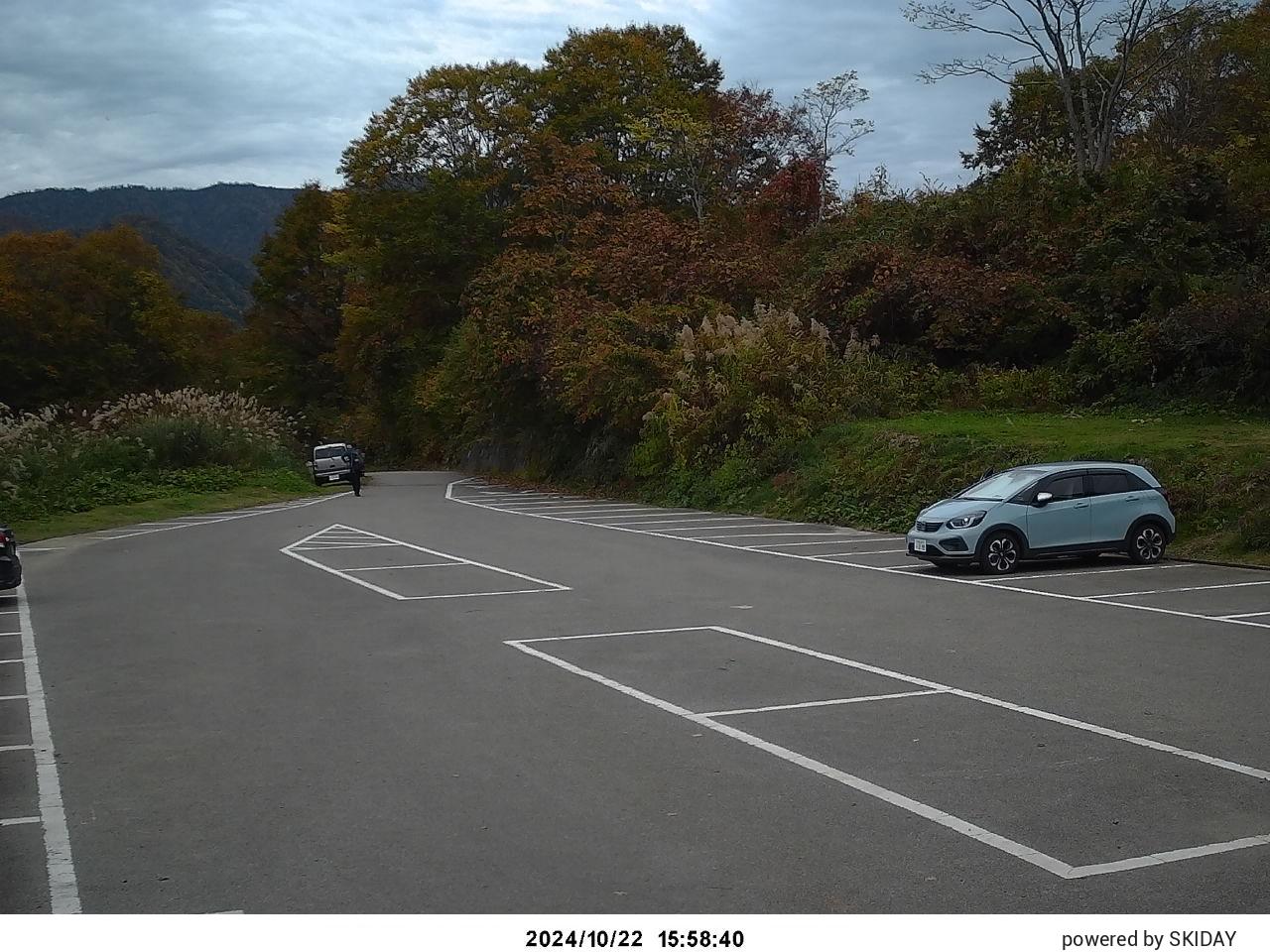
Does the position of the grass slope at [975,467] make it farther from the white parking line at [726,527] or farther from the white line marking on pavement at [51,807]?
the white line marking on pavement at [51,807]

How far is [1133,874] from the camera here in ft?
18.7

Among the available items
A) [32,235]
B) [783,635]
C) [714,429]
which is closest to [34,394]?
[32,235]

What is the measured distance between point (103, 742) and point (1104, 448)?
60.7 feet

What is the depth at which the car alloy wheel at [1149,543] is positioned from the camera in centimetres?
1881

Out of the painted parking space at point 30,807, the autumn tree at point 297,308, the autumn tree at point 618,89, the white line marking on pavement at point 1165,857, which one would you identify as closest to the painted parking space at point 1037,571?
the white line marking on pavement at point 1165,857

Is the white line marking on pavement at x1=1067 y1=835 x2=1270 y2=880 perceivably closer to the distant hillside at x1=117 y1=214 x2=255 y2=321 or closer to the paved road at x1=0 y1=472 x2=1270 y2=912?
the paved road at x1=0 y1=472 x2=1270 y2=912

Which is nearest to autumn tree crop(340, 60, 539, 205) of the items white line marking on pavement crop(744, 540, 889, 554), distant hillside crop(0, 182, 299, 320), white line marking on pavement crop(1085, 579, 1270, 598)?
white line marking on pavement crop(744, 540, 889, 554)

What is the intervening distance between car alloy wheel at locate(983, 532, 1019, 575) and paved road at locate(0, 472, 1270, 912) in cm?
52

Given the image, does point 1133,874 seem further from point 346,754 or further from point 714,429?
point 714,429

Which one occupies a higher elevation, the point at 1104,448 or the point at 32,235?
the point at 32,235

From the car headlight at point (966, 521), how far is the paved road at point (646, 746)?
99 centimetres

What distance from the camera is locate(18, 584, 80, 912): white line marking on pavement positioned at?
579 cm

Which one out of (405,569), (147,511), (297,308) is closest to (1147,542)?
(405,569)

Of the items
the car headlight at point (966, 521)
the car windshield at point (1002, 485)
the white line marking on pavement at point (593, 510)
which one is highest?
the car windshield at point (1002, 485)
